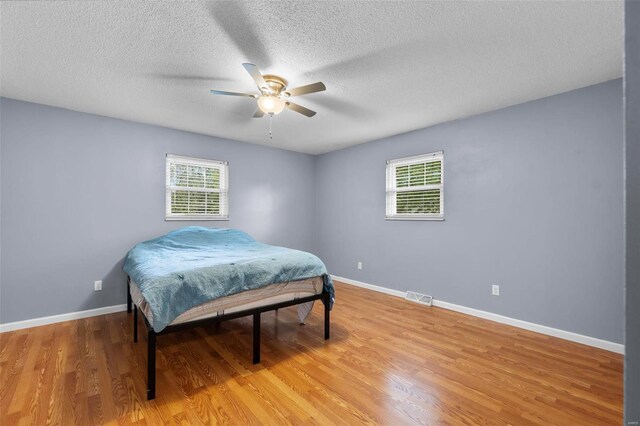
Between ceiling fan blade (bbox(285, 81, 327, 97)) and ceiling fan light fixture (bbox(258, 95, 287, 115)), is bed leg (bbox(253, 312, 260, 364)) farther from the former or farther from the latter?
ceiling fan blade (bbox(285, 81, 327, 97))

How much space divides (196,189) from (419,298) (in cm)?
354

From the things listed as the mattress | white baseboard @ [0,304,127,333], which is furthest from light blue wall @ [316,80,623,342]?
white baseboard @ [0,304,127,333]

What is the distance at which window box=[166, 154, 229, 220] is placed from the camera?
4070 mm

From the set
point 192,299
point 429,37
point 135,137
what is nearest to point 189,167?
point 135,137

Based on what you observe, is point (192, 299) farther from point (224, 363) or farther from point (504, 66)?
point (504, 66)

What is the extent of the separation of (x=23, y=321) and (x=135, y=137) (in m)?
2.36

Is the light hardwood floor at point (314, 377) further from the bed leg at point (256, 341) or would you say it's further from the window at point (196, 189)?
the window at point (196, 189)

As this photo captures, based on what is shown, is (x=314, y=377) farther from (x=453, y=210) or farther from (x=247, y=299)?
(x=453, y=210)

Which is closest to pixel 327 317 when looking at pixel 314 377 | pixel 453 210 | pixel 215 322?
pixel 314 377

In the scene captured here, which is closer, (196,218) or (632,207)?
(632,207)

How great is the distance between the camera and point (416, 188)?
4.14m

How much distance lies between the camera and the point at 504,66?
2.38 m

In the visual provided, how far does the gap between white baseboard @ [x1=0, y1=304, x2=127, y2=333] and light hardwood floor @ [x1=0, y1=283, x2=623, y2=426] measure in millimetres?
113

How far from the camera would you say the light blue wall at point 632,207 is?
41 centimetres
